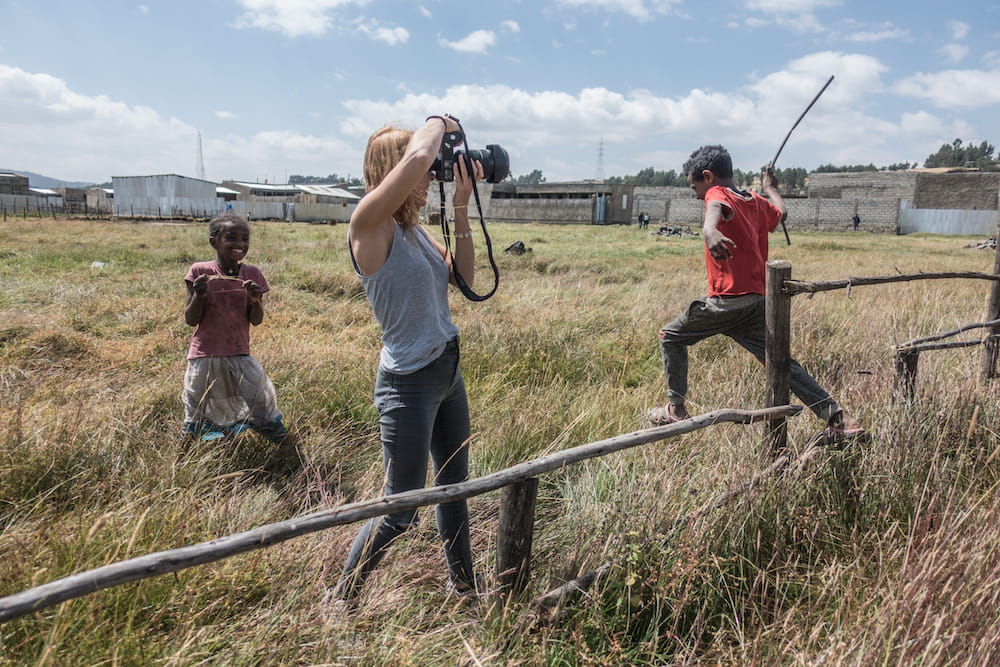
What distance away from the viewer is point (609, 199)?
4872cm

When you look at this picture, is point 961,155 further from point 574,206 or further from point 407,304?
point 407,304

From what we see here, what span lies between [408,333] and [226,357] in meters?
1.74

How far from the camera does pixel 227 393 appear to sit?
3.40m

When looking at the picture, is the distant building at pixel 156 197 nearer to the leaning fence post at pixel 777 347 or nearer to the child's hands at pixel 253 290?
the child's hands at pixel 253 290

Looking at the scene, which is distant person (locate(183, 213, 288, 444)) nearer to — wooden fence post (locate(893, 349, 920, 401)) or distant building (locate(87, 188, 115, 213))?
wooden fence post (locate(893, 349, 920, 401))

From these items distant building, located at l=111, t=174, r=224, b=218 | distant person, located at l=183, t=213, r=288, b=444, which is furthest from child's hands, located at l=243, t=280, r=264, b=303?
distant building, located at l=111, t=174, r=224, b=218

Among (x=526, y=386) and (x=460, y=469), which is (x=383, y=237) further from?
(x=526, y=386)

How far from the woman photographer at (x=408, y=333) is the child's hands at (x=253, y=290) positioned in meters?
1.51

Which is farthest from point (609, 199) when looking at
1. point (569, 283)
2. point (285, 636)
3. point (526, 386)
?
point (285, 636)

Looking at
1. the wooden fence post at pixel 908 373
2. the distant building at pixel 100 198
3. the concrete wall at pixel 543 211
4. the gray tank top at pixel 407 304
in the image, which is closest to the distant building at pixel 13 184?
the distant building at pixel 100 198

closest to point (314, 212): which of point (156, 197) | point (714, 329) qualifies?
point (156, 197)

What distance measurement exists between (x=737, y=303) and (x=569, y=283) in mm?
7716

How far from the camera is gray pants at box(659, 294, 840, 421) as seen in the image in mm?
3357

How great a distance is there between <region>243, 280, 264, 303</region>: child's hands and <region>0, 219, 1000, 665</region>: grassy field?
0.78 meters
